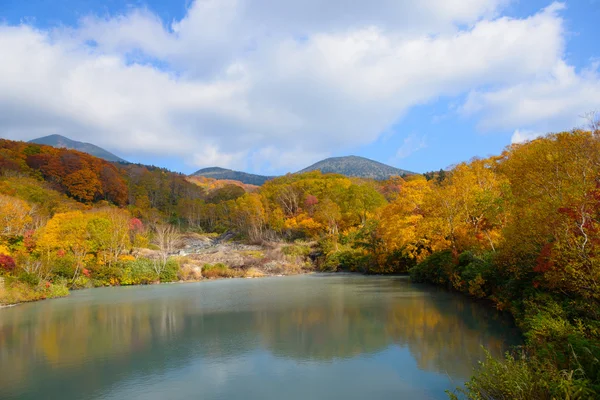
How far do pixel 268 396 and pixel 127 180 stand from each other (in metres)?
72.9

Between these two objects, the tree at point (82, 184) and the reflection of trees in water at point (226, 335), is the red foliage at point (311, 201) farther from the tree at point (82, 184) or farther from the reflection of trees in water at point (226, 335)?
the reflection of trees in water at point (226, 335)

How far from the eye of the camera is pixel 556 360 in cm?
640

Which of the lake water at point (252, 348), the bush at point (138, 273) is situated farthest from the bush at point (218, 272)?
the lake water at point (252, 348)

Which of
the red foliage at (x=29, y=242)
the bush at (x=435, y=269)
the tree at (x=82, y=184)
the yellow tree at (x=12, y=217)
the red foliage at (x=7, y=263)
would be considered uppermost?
the tree at (x=82, y=184)

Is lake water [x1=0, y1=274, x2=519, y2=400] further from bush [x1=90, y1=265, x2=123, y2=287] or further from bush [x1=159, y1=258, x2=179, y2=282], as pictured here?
bush [x1=159, y1=258, x2=179, y2=282]

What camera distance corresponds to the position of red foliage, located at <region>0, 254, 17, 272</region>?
23594 millimetres

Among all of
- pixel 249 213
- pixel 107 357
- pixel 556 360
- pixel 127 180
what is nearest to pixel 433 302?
pixel 556 360

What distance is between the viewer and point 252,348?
38.7 ft

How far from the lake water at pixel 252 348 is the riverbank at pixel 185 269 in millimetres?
3523

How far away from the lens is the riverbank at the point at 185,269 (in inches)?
Answer: 965

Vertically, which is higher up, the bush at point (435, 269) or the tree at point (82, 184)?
the tree at point (82, 184)

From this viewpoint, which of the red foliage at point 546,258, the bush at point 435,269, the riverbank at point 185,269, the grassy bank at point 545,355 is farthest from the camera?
the riverbank at point 185,269

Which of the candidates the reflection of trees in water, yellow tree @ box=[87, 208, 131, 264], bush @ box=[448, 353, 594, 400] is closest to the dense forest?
bush @ box=[448, 353, 594, 400]

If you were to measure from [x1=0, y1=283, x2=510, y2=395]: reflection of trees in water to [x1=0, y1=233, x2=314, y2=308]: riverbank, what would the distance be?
16.8 ft
